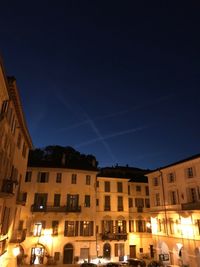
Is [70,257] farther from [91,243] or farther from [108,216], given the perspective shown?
[108,216]

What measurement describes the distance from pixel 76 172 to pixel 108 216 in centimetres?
1095

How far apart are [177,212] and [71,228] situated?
1780 centimetres

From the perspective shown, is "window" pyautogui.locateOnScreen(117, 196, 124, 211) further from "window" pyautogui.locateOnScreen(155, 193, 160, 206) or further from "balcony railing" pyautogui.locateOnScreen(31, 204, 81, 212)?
"balcony railing" pyautogui.locateOnScreen(31, 204, 81, 212)

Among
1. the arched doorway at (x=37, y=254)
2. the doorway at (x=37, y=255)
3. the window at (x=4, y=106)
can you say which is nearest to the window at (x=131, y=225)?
the arched doorway at (x=37, y=254)

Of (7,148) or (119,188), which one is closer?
(7,148)

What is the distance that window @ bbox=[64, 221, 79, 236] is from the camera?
37688 mm

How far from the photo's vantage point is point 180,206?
34000mm

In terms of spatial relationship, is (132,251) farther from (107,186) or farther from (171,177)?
(171,177)

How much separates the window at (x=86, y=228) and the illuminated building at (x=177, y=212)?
11570 mm

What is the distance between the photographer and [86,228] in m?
39.0

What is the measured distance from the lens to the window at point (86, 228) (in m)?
38.6

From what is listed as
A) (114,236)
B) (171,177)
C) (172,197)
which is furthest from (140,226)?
(171,177)

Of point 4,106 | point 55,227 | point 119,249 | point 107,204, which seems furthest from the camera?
point 107,204

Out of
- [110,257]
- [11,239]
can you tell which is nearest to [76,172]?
[110,257]
